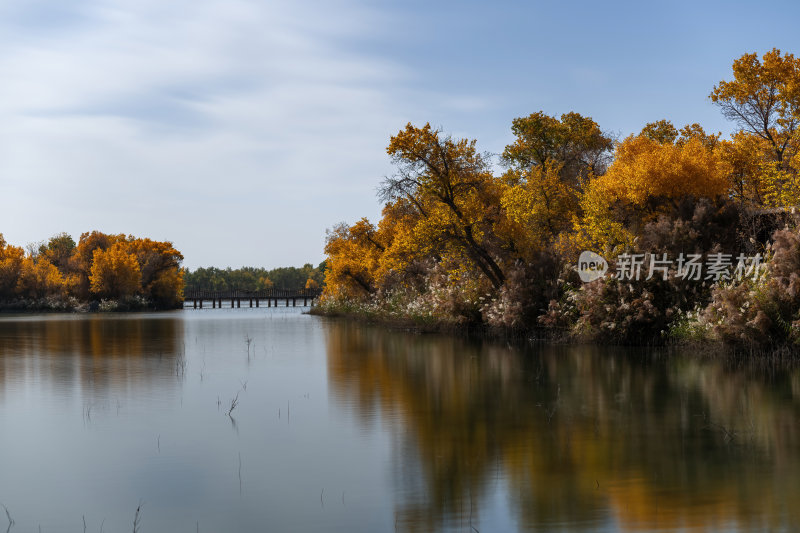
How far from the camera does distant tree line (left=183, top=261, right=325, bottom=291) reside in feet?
598

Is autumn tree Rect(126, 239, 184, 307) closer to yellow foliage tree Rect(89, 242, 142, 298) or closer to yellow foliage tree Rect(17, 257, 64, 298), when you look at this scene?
yellow foliage tree Rect(89, 242, 142, 298)

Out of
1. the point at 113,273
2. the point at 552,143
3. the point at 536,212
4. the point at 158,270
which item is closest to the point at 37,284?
the point at 113,273

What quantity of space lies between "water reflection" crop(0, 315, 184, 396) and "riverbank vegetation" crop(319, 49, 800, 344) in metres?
12.9

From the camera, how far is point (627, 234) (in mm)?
28938

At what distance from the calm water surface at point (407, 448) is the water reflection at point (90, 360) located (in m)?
0.26

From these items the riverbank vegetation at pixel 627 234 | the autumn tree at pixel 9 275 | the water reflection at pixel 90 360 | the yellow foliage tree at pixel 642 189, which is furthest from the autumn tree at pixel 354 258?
the autumn tree at pixel 9 275

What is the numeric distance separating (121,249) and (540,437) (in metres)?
95.5

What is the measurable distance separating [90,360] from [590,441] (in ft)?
68.8

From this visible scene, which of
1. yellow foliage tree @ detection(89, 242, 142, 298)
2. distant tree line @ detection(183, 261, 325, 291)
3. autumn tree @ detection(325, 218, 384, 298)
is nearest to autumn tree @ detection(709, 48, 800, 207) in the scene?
autumn tree @ detection(325, 218, 384, 298)

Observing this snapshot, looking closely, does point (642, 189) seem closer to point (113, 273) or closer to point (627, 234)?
point (627, 234)

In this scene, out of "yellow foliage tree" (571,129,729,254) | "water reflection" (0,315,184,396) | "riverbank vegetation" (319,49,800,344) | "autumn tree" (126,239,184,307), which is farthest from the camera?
"autumn tree" (126,239,184,307)

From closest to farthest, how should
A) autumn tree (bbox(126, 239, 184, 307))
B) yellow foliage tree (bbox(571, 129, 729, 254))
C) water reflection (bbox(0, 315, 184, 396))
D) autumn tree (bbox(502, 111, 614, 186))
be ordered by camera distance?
water reflection (bbox(0, 315, 184, 396)), yellow foliage tree (bbox(571, 129, 729, 254)), autumn tree (bbox(502, 111, 614, 186)), autumn tree (bbox(126, 239, 184, 307))

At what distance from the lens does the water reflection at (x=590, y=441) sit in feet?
27.7

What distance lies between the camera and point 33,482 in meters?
10.5
